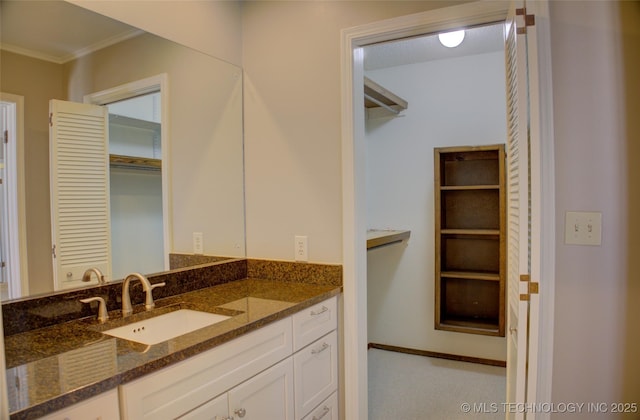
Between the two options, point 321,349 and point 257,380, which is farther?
point 321,349

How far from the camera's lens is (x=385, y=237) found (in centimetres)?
276

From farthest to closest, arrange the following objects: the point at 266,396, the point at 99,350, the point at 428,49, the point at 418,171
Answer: the point at 418,171 < the point at 428,49 < the point at 266,396 < the point at 99,350

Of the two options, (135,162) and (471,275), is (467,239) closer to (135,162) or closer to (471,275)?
(471,275)

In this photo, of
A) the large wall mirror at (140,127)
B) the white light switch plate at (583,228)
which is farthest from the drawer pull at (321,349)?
the white light switch plate at (583,228)

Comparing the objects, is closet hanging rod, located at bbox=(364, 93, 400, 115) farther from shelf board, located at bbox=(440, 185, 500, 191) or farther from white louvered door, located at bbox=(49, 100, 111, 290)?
white louvered door, located at bbox=(49, 100, 111, 290)

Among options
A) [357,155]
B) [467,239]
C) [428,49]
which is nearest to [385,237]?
[467,239]

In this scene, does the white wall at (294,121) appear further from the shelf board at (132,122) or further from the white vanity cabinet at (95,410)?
the white vanity cabinet at (95,410)

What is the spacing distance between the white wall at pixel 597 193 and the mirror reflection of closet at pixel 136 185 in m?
1.66

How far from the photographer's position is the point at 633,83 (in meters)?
1.33

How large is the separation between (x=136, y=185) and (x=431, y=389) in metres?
2.26

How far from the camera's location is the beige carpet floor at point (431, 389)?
7.89 feet

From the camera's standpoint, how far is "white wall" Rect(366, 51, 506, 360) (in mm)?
3025

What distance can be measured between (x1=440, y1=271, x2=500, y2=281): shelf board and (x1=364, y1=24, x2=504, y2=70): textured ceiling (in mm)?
1669

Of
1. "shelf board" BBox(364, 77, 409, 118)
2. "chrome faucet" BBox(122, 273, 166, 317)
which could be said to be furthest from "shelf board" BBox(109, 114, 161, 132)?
"shelf board" BBox(364, 77, 409, 118)
